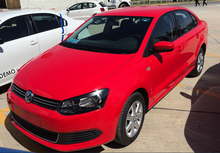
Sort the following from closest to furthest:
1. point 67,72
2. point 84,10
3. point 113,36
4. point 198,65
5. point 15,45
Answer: point 67,72, point 113,36, point 15,45, point 198,65, point 84,10

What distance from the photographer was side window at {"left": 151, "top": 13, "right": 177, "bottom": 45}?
3.49m

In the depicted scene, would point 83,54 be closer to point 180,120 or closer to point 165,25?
point 165,25

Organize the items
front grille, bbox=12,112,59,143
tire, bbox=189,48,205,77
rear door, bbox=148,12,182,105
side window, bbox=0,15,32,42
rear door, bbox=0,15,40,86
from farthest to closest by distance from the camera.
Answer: tire, bbox=189,48,205,77 < side window, bbox=0,15,32,42 < rear door, bbox=0,15,40,86 < rear door, bbox=148,12,182,105 < front grille, bbox=12,112,59,143

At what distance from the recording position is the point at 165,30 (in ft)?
12.2

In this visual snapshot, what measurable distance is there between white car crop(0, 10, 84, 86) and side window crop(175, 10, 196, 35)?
2.92 m

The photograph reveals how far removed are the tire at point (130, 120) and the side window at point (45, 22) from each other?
3.31 metres

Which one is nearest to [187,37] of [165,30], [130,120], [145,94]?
[165,30]

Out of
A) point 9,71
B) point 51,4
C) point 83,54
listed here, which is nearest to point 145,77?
point 83,54

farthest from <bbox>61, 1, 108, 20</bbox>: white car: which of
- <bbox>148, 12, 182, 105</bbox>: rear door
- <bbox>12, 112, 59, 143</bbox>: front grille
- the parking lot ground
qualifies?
<bbox>12, 112, 59, 143</bbox>: front grille

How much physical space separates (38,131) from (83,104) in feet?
2.25

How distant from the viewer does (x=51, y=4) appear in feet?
75.0

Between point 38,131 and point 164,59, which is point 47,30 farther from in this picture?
point 38,131

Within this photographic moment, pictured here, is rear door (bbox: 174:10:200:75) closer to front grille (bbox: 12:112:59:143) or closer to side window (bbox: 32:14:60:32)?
front grille (bbox: 12:112:59:143)

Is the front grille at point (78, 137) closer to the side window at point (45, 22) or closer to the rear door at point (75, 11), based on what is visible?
the side window at point (45, 22)
